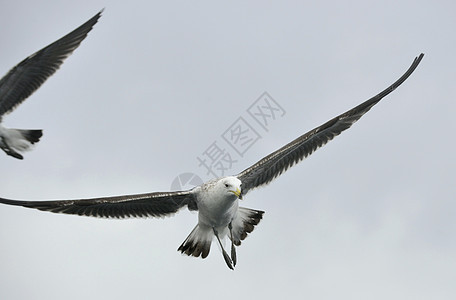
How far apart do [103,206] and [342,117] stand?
334 centimetres

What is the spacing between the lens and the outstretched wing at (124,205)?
9492 millimetres

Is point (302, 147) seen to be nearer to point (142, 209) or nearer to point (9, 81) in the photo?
point (142, 209)

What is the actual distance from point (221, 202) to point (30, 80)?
13.9 feet

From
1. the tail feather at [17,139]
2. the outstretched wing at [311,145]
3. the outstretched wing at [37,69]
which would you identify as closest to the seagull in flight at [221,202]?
the outstretched wing at [311,145]

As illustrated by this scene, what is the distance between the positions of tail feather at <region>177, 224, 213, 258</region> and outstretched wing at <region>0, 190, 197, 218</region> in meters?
0.42

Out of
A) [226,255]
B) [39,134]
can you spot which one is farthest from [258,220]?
[39,134]

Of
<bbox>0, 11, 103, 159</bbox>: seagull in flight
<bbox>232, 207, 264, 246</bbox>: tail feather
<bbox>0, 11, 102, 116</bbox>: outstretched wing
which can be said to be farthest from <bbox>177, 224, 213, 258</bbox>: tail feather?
<bbox>0, 11, 102, 116</bbox>: outstretched wing

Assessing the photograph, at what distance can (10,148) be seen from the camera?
11828 mm

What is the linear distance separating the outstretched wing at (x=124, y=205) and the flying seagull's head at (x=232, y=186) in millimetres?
793

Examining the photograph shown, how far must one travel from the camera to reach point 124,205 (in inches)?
387

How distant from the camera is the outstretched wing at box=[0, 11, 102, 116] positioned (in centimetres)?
1159

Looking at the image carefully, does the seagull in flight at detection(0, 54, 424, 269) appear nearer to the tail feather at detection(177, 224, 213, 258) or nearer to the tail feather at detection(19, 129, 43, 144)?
the tail feather at detection(177, 224, 213, 258)

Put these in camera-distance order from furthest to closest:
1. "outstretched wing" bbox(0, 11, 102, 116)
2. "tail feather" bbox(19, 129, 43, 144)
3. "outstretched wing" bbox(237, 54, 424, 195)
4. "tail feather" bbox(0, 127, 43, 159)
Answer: "tail feather" bbox(19, 129, 43, 144)
"tail feather" bbox(0, 127, 43, 159)
"outstretched wing" bbox(0, 11, 102, 116)
"outstretched wing" bbox(237, 54, 424, 195)

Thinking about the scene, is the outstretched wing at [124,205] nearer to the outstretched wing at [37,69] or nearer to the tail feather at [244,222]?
the tail feather at [244,222]
